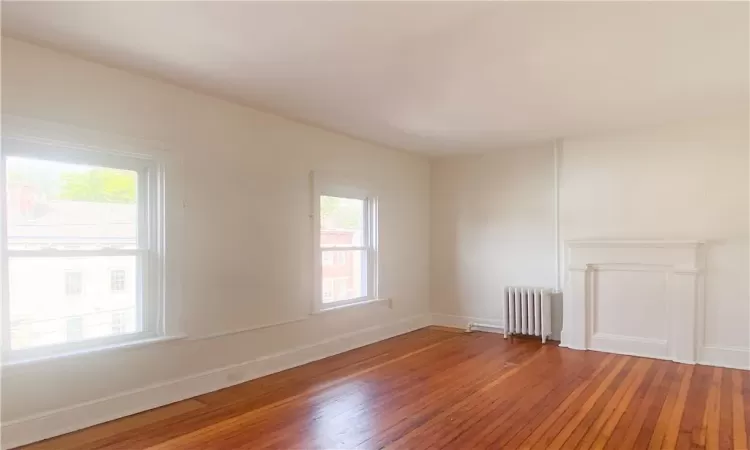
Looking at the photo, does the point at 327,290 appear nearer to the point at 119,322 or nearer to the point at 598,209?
the point at 119,322

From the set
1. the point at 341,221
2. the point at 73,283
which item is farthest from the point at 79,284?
the point at 341,221

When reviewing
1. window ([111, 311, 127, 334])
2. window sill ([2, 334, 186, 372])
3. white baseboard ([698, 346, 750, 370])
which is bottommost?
white baseboard ([698, 346, 750, 370])

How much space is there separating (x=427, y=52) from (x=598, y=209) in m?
3.47

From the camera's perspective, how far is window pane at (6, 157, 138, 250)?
304 cm

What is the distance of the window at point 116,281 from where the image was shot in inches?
138

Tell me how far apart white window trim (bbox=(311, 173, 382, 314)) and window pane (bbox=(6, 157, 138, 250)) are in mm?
1874

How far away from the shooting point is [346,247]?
5688mm

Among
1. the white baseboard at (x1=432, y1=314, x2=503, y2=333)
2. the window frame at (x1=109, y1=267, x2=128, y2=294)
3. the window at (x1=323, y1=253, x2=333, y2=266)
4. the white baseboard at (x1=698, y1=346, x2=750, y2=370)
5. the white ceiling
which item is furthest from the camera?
the white baseboard at (x1=432, y1=314, x2=503, y2=333)

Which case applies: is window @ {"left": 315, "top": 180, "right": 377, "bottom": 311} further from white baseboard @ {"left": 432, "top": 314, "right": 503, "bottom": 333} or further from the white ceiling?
white baseboard @ {"left": 432, "top": 314, "right": 503, "bottom": 333}

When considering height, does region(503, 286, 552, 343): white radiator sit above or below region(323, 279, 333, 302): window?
below

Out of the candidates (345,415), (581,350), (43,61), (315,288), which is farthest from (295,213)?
(581,350)

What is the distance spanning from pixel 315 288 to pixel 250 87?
85.0 inches

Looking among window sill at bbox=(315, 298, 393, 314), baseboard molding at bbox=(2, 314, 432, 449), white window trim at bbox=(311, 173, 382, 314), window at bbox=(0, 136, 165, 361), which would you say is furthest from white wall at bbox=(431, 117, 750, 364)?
window at bbox=(0, 136, 165, 361)

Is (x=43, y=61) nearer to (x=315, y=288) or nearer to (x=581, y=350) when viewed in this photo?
(x=315, y=288)
